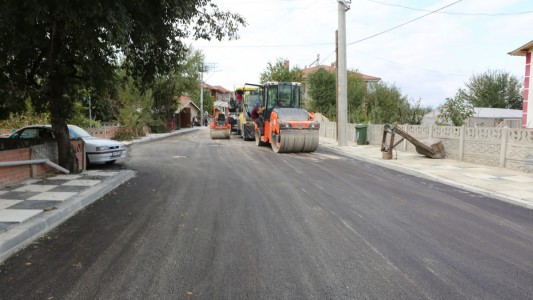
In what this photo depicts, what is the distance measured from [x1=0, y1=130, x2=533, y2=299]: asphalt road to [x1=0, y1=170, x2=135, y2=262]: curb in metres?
0.17

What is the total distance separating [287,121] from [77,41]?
10.3m

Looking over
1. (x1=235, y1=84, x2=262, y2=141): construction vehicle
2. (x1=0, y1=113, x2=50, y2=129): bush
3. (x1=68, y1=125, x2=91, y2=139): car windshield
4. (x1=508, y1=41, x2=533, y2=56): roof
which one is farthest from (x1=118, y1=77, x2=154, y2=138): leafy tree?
(x1=508, y1=41, x2=533, y2=56): roof

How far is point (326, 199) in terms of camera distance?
788 centimetres

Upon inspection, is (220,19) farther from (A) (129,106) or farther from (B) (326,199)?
(A) (129,106)

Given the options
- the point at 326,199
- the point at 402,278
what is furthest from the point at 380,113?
the point at 402,278

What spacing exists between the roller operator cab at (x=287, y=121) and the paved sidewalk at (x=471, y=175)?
105 inches

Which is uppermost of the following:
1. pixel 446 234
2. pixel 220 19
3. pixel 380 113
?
pixel 220 19

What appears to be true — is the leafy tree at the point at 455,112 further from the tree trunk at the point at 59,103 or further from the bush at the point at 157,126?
the bush at the point at 157,126

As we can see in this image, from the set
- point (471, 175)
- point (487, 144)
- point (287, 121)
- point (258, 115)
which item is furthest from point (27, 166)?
point (258, 115)

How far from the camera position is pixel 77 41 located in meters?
8.73

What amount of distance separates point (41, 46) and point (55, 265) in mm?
6656

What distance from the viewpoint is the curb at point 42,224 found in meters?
4.92

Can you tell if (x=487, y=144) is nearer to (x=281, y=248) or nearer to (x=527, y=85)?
(x=281, y=248)

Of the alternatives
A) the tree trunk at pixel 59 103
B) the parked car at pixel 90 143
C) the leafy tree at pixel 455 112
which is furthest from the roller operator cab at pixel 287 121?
the tree trunk at pixel 59 103
